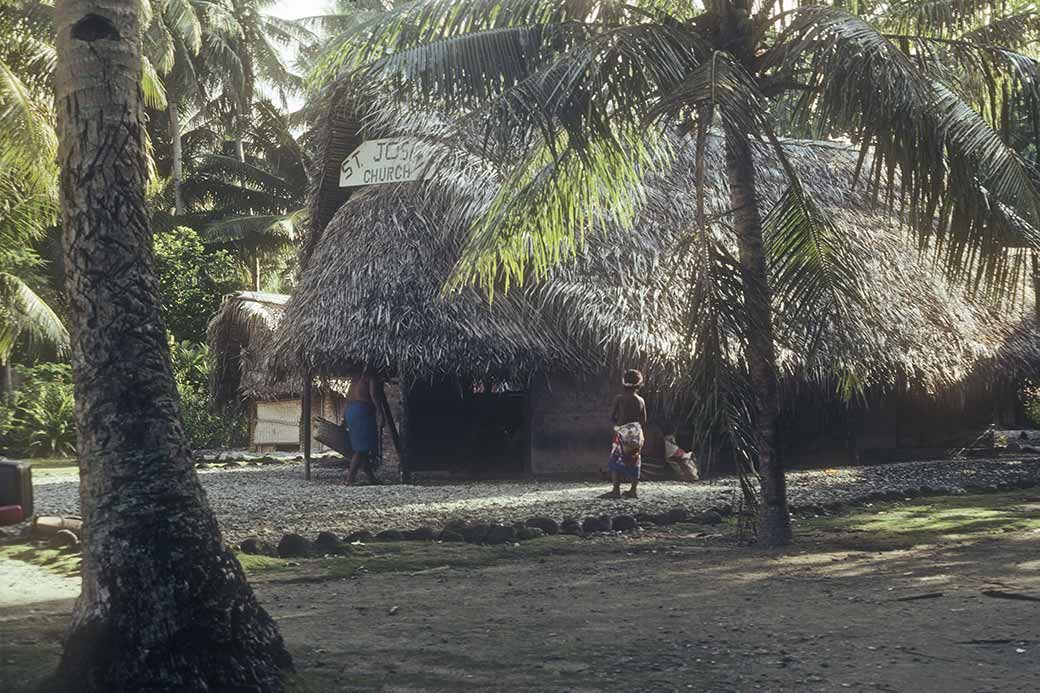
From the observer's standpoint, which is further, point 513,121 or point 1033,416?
point 1033,416

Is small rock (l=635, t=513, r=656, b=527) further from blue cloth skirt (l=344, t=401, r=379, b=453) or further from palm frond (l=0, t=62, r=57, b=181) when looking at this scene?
palm frond (l=0, t=62, r=57, b=181)

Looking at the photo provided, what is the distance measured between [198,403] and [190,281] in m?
2.85

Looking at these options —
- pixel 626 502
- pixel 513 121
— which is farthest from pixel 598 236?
pixel 513 121

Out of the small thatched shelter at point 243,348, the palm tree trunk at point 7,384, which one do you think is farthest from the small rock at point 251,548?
the palm tree trunk at point 7,384

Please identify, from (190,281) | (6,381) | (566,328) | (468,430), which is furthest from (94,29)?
(6,381)

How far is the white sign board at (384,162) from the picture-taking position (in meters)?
14.7

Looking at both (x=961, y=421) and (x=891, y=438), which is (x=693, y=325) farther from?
(x=961, y=421)

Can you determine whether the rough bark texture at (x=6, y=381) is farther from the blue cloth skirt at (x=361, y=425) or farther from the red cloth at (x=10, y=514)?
the red cloth at (x=10, y=514)

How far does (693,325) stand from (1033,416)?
596 inches

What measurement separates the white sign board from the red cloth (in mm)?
7446

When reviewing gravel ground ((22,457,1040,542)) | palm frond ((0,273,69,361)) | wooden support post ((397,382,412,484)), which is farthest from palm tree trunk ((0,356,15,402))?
wooden support post ((397,382,412,484))

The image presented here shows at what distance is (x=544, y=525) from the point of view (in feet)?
29.6

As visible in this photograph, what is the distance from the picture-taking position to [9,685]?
4.14m

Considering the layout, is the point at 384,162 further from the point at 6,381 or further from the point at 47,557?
the point at 6,381
